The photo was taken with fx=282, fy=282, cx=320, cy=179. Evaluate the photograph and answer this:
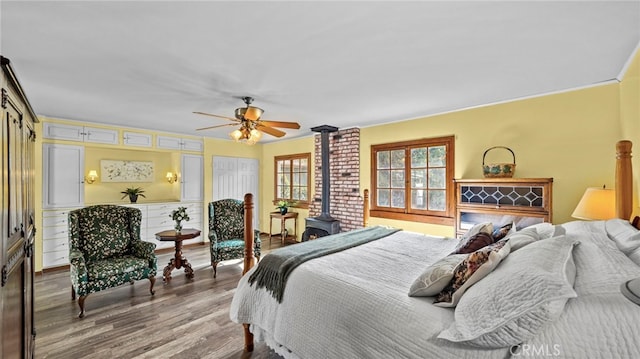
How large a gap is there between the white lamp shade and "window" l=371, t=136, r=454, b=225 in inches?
59.3

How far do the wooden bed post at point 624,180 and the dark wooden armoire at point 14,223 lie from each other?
3.60 metres

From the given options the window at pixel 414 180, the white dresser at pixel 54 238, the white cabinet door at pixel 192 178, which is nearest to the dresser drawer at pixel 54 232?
the white dresser at pixel 54 238

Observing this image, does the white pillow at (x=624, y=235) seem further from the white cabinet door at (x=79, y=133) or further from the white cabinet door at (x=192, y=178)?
the white cabinet door at (x=79, y=133)

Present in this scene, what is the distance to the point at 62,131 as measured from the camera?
445cm

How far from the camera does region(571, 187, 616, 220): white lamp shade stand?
244 centimetres

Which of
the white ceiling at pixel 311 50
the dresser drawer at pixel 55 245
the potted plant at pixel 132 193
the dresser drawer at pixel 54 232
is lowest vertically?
the dresser drawer at pixel 55 245

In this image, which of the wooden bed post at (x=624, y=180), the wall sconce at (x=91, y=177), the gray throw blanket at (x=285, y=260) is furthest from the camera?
the wall sconce at (x=91, y=177)

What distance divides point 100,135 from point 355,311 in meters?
5.31

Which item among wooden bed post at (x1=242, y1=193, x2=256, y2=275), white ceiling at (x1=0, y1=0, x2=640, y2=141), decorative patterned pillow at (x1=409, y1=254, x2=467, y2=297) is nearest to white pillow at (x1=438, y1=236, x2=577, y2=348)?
decorative patterned pillow at (x1=409, y1=254, x2=467, y2=297)

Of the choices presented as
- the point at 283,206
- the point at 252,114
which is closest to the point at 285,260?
the point at 252,114

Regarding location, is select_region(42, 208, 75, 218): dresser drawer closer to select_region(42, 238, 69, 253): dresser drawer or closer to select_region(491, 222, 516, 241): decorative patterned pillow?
select_region(42, 238, 69, 253): dresser drawer

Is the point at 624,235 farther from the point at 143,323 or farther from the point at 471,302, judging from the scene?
the point at 143,323

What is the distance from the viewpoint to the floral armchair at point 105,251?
115 inches

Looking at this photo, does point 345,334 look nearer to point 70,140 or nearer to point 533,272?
point 533,272
